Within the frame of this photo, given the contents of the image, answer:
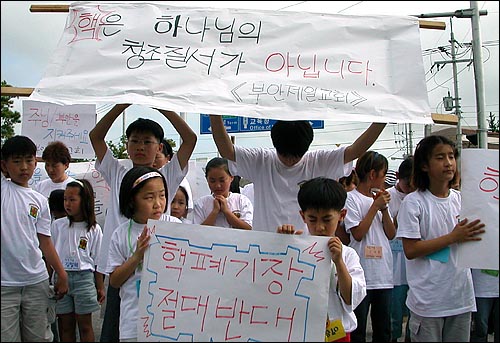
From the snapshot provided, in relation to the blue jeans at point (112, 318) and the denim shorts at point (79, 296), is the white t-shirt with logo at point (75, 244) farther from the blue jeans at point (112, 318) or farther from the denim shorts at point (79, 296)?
the blue jeans at point (112, 318)

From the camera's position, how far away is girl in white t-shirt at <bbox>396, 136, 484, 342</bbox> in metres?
2.77

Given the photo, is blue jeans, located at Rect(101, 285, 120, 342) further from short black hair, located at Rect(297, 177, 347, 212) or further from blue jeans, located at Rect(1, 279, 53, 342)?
short black hair, located at Rect(297, 177, 347, 212)

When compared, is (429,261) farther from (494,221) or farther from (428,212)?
(494,221)

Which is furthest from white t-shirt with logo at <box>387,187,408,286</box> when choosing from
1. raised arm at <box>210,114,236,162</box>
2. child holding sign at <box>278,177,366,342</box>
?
child holding sign at <box>278,177,366,342</box>

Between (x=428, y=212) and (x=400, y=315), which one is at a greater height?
(x=428, y=212)

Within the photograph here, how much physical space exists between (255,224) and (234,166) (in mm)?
361

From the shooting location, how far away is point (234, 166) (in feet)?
10.3

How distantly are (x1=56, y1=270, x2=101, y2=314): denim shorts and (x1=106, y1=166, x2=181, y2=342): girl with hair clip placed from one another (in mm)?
1732

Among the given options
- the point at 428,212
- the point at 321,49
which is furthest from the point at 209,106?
the point at 428,212

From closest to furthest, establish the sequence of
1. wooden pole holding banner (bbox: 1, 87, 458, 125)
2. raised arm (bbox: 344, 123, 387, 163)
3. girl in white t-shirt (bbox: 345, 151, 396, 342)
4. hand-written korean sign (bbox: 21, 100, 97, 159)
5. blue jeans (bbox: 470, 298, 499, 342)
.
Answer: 1. wooden pole holding banner (bbox: 1, 87, 458, 125)
2. raised arm (bbox: 344, 123, 387, 163)
3. blue jeans (bbox: 470, 298, 499, 342)
4. girl in white t-shirt (bbox: 345, 151, 396, 342)
5. hand-written korean sign (bbox: 21, 100, 97, 159)

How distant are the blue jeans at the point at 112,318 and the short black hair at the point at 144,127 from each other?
895mm

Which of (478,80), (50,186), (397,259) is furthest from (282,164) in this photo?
(478,80)

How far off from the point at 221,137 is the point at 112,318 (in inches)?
45.6

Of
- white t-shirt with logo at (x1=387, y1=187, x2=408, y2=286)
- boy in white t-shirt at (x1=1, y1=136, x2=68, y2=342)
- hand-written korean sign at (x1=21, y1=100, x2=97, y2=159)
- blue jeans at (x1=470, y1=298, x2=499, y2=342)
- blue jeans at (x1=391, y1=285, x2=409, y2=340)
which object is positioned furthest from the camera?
hand-written korean sign at (x1=21, y1=100, x2=97, y2=159)
